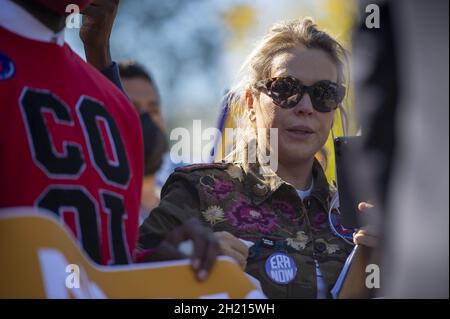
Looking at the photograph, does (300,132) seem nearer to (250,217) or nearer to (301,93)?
(301,93)

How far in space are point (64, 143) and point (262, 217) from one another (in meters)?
0.98

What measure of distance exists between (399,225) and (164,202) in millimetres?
1168

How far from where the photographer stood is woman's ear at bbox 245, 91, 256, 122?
3.18 m

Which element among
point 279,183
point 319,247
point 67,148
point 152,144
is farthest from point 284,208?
point 67,148

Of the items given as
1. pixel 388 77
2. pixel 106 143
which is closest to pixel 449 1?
pixel 388 77

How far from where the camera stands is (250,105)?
321cm

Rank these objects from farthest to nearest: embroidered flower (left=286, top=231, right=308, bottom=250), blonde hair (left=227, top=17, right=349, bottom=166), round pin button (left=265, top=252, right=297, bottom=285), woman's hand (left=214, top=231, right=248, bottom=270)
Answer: blonde hair (left=227, top=17, right=349, bottom=166), embroidered flower (left=286, top=231, right=308, bottom=250), round pin button (left=265, top=252, right=297, bottom=285), woman's hand (left=214, top=231, right=248, bottom=270)

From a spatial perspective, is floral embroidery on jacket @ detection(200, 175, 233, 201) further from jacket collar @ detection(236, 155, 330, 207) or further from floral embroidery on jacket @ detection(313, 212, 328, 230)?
floral embroidery on jacket @ detection(313, 212, 328, 230)

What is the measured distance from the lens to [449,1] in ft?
6.40

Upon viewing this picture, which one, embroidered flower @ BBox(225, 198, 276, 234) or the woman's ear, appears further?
the woman's ear

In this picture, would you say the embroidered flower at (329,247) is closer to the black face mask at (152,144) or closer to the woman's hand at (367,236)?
the woman's hand at (367,236)

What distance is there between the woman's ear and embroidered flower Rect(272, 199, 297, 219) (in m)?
0.40

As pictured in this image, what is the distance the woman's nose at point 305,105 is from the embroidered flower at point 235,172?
0.31 metres

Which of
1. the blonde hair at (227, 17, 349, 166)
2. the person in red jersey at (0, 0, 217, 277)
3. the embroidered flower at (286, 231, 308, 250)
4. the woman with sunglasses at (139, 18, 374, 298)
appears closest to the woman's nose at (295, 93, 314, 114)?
the woman with sunglasses at (139, 18, 374, 298)
